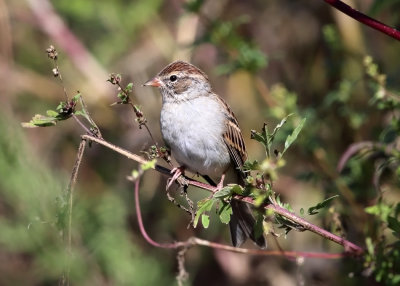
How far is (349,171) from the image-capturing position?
2943mm

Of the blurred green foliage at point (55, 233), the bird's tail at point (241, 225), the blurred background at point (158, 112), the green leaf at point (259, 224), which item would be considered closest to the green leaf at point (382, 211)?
the green leaf at point (259, 224)

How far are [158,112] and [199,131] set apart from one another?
3.57ft

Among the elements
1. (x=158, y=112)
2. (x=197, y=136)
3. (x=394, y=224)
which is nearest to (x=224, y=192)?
(x=394, y=224)

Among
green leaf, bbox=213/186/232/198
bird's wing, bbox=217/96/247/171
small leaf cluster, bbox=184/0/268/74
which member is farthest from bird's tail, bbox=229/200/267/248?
green leaf, bbox=213/186/232/198

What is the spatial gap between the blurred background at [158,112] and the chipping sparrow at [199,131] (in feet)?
0.50

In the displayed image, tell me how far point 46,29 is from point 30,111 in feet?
1.83

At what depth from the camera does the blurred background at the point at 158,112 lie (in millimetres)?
2770

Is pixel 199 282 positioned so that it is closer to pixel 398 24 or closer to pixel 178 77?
pixel 178 77

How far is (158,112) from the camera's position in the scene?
395 centimetres

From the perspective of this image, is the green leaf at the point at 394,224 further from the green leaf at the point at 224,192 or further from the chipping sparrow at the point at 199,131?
the chipping sparrow at the point at 199,131

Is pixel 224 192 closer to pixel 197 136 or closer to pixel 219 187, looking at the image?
pixel 219 187

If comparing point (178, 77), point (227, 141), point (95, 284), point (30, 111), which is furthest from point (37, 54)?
Answer: point (95, 284)

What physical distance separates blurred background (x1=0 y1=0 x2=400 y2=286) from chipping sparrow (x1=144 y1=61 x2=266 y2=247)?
152 mm

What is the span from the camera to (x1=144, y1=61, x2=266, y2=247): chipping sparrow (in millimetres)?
2867
